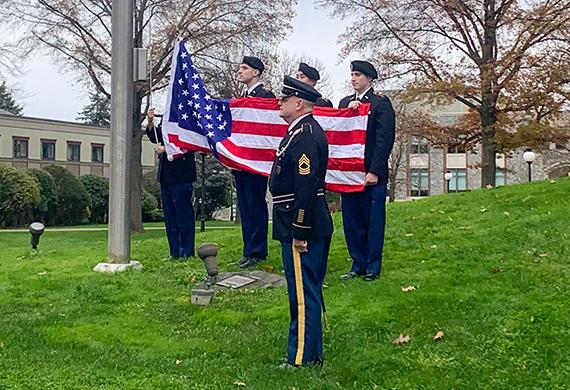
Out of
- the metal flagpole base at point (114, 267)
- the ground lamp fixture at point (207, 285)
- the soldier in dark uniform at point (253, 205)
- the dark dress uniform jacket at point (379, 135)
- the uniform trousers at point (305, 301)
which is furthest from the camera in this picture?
the metal flagpole base at point (114, 267)

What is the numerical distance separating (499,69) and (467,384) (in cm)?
2066

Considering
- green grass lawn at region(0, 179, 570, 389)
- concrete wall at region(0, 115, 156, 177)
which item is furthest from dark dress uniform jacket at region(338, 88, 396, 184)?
concrete wall at region(0, 115, 156, 177)

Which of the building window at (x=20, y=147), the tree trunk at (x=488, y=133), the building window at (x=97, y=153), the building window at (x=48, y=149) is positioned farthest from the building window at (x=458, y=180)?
the tree trunk at (x=488, y=133)

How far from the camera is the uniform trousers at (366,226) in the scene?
7.63 meters

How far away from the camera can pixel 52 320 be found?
6.75m

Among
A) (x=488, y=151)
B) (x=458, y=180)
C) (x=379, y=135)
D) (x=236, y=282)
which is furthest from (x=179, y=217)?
(x=458, y=180)

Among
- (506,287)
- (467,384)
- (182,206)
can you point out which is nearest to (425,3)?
(182,206)

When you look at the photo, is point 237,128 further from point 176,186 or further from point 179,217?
point 179,217

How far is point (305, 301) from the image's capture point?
532 centimetres

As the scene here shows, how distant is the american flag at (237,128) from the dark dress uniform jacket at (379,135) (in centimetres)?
43

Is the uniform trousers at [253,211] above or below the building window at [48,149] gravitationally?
below

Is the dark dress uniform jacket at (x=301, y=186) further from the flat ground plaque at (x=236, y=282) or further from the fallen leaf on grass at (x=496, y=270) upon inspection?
the fallen leaf on grass at (x=496, y=270)

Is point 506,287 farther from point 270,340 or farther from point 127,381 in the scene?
point 127,381

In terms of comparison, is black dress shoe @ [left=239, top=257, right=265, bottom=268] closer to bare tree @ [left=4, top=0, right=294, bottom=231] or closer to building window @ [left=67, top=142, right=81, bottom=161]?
bare tree @ [left=4, top=0, right=294, bottom=231]
